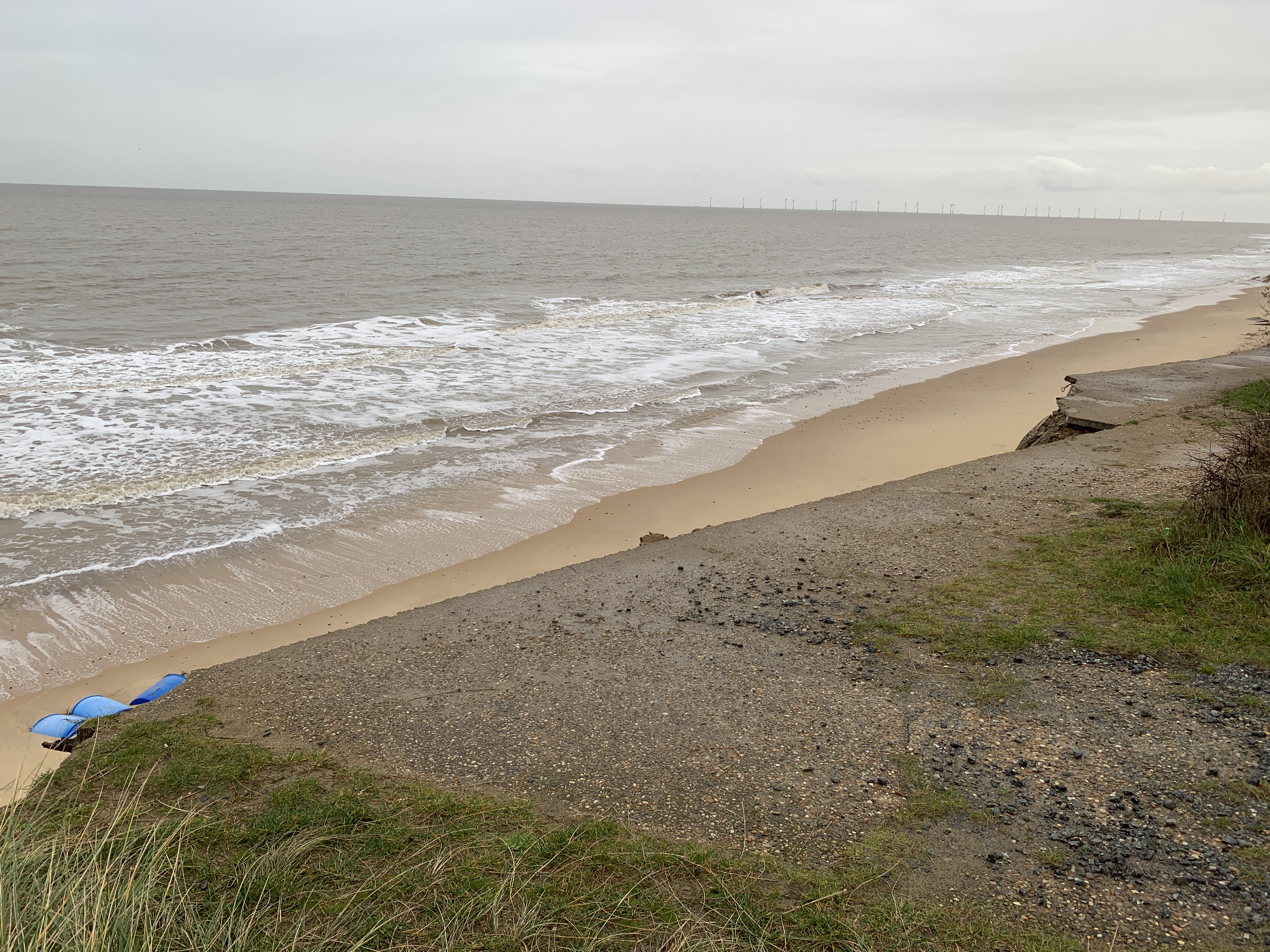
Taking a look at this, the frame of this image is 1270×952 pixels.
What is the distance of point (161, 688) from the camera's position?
19.7ft

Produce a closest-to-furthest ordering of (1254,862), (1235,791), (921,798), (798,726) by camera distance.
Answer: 1. (1254,862)
2. (1235,791)
3. (921,798)
4. (798,726)

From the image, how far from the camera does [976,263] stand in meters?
57.9

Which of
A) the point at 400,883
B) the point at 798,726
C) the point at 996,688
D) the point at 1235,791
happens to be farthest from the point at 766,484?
the point at 400,883

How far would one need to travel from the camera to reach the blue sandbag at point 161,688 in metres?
5.79

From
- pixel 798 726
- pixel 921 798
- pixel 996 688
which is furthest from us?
pixel 996 688

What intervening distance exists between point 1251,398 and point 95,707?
45.4 feet

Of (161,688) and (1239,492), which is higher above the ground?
(1239,492)

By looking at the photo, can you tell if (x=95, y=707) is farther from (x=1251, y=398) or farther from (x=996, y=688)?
(x=1251, y=398)

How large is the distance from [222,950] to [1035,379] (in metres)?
18.1

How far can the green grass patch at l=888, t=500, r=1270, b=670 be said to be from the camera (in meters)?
5.46

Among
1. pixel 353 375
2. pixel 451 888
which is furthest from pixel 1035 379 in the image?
pixel 451 888

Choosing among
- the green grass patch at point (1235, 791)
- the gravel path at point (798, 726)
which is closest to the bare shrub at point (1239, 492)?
the gravel path at point (798, 726)

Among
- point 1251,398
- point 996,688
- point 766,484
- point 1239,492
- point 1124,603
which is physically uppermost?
point 1251,398

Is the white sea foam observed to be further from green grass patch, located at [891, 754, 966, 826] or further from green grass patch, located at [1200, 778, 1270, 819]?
green grass patch, located at [1200, 778, 1270, 819]
